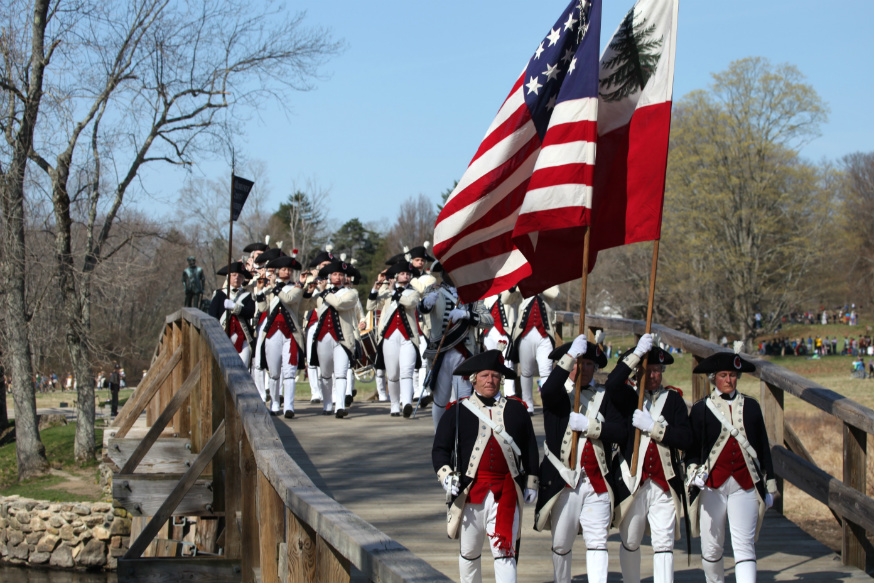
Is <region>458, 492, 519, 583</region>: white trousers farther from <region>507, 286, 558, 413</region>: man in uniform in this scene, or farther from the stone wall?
the stone wall

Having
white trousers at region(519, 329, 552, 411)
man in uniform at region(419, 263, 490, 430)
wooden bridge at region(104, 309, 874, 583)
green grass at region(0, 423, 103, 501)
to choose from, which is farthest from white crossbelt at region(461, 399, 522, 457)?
green grass at region(0, 423, 103, 501)

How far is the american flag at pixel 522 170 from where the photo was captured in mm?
6375

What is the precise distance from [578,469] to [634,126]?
2.15 metres

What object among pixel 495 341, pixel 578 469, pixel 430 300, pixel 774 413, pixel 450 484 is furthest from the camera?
pixel 495 341

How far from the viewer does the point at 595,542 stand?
6.05 metres

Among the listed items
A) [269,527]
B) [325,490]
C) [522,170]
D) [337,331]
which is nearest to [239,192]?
[337,331]

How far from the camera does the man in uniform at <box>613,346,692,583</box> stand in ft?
20.0

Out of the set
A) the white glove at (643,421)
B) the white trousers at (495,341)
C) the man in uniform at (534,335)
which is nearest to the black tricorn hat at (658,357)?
the white glove at (643,421)

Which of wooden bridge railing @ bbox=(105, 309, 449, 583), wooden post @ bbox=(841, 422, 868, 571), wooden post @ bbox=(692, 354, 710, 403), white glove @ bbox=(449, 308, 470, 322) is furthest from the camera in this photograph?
white glove @ bbox=(449, 308, 470, 322)

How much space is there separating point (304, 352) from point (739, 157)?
35.9 m

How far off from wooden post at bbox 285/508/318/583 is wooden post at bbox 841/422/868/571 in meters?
3.91

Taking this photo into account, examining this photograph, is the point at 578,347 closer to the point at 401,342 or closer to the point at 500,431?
the point at 500,431

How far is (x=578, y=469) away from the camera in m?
6.09

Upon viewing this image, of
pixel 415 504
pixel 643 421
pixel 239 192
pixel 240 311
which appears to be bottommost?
pixel 415 504
